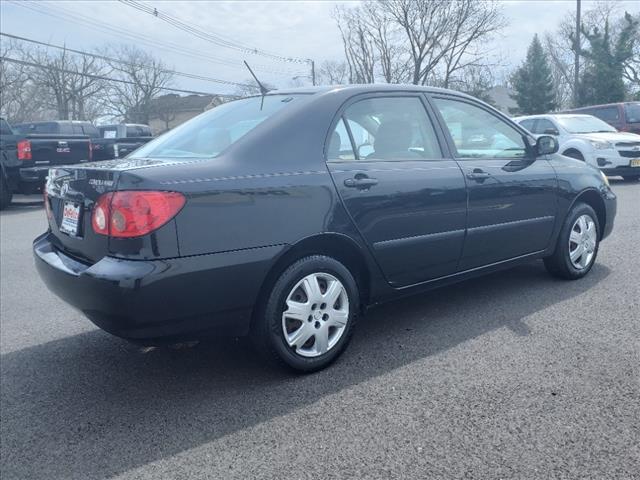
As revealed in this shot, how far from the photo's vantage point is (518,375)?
10.0 feet

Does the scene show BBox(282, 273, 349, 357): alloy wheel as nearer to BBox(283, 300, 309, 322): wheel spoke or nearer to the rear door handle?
BBox(283, 300, 309, 322): wheel spoke

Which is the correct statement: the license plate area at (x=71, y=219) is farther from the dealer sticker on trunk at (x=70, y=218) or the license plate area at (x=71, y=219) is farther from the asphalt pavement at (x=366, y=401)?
the asphalt pavement at (x=366, y=401)

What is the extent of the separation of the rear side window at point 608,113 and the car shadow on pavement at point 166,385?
1302cm

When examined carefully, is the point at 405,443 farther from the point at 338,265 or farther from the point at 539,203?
the point at 539,203

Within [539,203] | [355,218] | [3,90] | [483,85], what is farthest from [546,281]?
[3,90]

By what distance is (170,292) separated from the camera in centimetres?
268

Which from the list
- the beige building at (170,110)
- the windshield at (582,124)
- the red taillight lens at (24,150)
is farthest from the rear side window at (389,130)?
the beige building at (170,110)

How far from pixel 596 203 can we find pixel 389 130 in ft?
7.88

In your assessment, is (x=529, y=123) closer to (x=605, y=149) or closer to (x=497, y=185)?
(x=605, y=149)

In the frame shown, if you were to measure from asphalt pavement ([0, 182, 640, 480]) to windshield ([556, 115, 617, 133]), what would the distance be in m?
9.57

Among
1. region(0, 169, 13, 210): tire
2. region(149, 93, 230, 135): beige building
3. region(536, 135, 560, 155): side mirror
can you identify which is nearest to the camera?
region(536, 135, 560, 155): side mirror

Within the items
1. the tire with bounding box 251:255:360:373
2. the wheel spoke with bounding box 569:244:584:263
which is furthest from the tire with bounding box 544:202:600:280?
Answer: the tire with bounding box 251:255:360:373

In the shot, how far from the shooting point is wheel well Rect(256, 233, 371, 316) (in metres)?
3.04

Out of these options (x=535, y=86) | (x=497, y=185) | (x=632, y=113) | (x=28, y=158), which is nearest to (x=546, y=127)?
(x=632, y=113)
